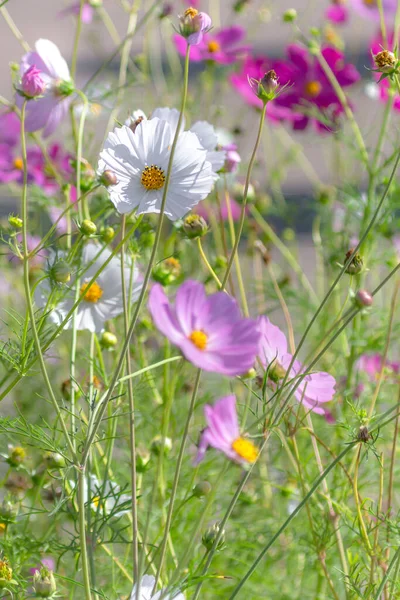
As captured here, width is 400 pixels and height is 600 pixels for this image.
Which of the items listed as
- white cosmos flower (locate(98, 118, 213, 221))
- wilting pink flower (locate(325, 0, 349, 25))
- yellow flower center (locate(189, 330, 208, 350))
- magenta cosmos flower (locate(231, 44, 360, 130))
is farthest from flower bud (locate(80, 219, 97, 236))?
wilting pink flower (locate(325, 0, 349, 25))

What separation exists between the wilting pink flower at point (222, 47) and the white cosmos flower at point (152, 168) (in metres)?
0.44

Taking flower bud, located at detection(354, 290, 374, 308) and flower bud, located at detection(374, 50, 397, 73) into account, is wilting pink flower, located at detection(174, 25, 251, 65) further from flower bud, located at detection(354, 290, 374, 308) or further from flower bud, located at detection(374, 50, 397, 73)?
flower bud, located at detection(354, 290, 374, 308)

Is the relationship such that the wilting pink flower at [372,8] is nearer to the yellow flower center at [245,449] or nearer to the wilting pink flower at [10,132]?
the wilting pink flower at [10,132]

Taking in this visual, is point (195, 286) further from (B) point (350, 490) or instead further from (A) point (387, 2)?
(A) point (387, 2)

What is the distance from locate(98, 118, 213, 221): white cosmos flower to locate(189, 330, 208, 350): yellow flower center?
0.10m

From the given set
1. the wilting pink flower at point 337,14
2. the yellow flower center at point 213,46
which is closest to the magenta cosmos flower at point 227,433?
the yellow flower center at point 213,46

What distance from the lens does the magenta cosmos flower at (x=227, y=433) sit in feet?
1.30

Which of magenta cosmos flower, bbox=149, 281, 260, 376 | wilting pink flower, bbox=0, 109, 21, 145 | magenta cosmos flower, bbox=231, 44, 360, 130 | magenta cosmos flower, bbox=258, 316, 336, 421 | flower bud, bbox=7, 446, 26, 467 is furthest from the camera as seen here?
wilting pink flower, bbox=0, 109, 21, 145

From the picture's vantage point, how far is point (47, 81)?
619mm

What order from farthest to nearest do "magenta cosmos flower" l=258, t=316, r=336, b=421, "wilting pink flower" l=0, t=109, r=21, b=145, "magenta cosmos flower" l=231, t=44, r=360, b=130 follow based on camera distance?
"wilting pink flower" l=0, t=109, r=21, b=145 → "magenta cosmos flower" l=231, t=44, r=360, b=130 → "magenta cosmos flower" l=258, t=316, r=336, b=421

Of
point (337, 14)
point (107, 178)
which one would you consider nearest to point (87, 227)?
point (107, 178)

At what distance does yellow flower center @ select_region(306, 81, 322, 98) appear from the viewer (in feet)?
3.07

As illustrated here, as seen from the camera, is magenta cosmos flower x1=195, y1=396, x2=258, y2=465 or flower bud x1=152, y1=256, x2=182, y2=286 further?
flower bud x1=152, y1=256, x2=182, y2=286

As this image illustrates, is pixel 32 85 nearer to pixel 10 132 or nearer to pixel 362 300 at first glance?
pixel 362 300
